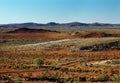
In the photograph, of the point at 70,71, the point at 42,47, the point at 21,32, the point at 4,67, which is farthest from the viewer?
the point at 21,32

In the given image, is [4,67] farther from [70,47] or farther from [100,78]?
[70,47]

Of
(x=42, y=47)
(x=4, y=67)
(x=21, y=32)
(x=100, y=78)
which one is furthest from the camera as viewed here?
(x=21, y=32)

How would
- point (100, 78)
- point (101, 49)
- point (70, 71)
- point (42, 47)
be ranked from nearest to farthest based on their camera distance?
point (100, 78)
point (70, 71)
point (101, 49)
point (42, 47)

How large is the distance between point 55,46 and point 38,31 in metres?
53.5

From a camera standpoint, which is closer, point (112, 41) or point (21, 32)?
point (112, 41)

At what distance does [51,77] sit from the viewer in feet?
77.2

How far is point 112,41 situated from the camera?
54156 millimetres

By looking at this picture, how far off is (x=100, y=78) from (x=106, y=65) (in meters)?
9.91

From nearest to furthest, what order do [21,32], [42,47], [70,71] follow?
[70,71]
[42,47]
[21,32]

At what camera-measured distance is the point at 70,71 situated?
28688mm

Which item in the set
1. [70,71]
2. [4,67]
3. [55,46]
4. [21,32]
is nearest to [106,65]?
[70,71]

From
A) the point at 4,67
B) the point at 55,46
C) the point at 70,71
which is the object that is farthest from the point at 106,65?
the point at 55,46

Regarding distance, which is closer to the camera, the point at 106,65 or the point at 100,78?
the point at 100,78

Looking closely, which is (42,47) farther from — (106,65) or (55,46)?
(106,65)
